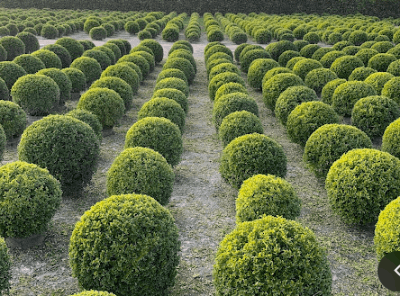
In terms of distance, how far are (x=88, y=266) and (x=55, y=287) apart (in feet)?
4.78

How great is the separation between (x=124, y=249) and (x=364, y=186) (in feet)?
16.5

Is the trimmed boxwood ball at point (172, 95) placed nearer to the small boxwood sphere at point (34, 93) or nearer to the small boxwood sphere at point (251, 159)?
the small boxwood sphere at point (34, 93)

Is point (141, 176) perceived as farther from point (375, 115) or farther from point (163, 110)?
point (375, 115)

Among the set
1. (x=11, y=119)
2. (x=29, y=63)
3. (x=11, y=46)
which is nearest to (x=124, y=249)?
(x=11, y=119)

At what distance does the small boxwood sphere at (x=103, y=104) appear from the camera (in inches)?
503

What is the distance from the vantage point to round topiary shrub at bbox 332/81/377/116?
45.8 ft

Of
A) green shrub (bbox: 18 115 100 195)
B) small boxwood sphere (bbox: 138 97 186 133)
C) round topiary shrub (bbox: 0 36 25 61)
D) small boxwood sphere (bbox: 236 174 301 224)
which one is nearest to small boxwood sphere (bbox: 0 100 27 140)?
green shrub (bbox: 18 115 100 195)

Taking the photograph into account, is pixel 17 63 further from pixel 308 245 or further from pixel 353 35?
pixel 353 35

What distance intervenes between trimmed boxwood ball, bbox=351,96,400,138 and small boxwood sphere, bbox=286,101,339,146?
1.20m

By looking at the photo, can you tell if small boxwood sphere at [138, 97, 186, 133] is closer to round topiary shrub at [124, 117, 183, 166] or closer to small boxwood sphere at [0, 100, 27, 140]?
round topiary shrub at [124, 117, 183, 166]

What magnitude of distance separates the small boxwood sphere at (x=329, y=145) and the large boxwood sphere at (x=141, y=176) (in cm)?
401

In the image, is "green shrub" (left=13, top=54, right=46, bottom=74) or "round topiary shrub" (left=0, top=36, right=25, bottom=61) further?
"round topiary shrub" (left=0, top=36, right=25, bottom=61)

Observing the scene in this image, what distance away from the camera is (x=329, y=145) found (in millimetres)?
9695

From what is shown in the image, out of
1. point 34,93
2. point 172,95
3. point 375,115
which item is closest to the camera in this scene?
point 375,115
